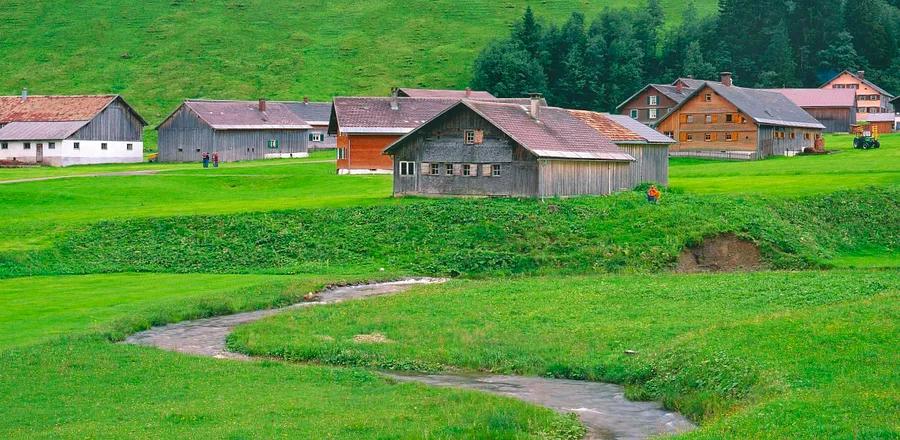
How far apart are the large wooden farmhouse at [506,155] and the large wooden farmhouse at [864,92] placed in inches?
3099

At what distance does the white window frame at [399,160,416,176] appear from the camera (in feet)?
226

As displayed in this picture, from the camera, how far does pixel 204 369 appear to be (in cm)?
3188

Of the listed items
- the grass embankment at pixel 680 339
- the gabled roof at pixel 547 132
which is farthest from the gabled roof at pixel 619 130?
the grass embankment at pixel 680 339

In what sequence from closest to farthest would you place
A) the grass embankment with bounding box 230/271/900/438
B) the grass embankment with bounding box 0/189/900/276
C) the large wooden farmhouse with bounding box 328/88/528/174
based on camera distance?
the grass embankment with bounding box 230/271/900/438
the grass embankment with bounding box 0/189/900/276
the large wooden farmhouse with bounding box 328/88/528/174

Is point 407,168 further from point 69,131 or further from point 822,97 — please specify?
point 822,97

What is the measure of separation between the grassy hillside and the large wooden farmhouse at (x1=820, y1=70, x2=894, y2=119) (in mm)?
42194

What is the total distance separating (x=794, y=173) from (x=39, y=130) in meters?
61.5

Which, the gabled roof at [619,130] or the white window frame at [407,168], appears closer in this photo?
the white window frame at [407,168]

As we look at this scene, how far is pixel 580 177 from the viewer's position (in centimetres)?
6731

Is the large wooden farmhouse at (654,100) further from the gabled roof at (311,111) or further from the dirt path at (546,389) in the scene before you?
the dirt path at (546,389)

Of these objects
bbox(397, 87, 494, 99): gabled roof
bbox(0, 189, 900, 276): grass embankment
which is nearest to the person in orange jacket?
bbox(0, 189, 900, 276): grass embankment

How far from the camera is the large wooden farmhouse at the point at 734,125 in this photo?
338ft

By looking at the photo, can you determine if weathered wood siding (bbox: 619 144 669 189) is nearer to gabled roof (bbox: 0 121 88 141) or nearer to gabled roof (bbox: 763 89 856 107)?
gabled roof (bbox: 0 121 88 141)

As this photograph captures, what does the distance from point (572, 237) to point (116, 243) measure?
2101 cm
